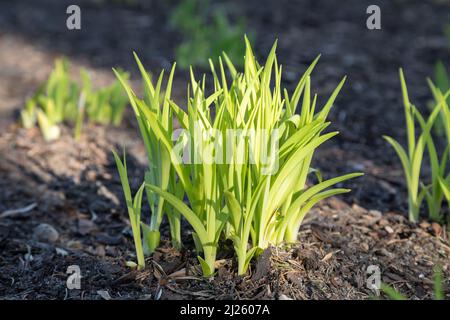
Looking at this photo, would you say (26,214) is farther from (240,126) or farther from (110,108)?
(240,126)

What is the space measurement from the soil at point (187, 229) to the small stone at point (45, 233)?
0.02 m

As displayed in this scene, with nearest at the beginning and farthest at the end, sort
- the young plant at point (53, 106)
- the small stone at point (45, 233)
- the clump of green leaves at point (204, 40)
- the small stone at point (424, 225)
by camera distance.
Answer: the small stone at point (424, 225) → the small stone at point (45, 233) → the young plant at point (53, 106) → the clump of green leaves at point (204, 40)

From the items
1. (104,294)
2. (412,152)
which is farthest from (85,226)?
(412,152)

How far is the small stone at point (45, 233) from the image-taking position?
9.45 ft

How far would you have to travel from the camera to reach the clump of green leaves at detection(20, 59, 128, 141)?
146 inches

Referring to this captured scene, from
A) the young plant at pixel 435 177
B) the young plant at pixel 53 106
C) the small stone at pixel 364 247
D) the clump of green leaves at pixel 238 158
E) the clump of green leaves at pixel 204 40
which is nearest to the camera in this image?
the clump of green leaves at pixel 238 158

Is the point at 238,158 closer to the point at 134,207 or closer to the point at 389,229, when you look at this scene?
the point at 134,207

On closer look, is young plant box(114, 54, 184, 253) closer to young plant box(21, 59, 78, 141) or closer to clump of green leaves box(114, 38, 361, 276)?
clump of green leaves box(114, 38, 361, 276)

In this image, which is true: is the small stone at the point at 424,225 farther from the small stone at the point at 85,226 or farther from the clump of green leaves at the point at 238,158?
the small stone at the point at 85,226

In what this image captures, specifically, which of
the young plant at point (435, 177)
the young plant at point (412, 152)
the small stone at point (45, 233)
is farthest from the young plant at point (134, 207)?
the young plant at point (435, 177)

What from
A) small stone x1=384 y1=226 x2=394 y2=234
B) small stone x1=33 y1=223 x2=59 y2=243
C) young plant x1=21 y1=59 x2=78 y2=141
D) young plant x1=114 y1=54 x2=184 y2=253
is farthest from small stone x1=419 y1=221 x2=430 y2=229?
young plant x1=21 y1=59 x2=78 y2=141

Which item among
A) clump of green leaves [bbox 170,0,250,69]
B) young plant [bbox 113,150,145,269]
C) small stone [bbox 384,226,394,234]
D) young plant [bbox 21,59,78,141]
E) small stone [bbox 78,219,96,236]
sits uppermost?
clump of green leaves [bbox 170,0,250,69]

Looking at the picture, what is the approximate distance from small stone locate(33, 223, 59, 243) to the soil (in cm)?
2

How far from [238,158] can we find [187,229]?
729 mm
